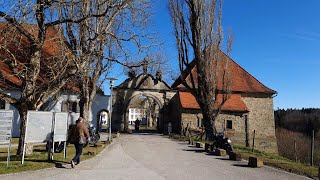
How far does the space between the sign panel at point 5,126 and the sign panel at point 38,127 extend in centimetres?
83

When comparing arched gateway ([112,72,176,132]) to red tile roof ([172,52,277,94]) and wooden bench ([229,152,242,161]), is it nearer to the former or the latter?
red tile roof ([172,52,277,94])

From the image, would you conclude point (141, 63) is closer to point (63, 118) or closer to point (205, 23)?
point (63, 118)

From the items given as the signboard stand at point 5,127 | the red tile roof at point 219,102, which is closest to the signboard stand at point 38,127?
the signboard stand at point 5,127

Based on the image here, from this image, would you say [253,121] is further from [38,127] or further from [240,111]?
[38,127]

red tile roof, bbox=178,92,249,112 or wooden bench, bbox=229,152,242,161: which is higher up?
red tile roof, bbox=178,92,249,112

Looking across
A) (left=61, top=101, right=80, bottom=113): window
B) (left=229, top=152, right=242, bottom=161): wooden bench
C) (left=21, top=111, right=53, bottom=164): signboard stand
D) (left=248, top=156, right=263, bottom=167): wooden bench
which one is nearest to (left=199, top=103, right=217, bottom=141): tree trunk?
(left=61, top=101, right=80, bottom=113): window

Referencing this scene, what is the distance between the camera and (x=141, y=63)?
15.3 m

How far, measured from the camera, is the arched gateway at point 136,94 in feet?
121

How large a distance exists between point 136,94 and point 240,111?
11941 mm

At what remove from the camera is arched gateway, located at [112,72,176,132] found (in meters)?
36.8

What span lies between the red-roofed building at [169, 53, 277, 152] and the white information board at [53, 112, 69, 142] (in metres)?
20.3

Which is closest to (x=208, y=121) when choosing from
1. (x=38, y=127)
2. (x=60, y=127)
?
(x=60, y=127)

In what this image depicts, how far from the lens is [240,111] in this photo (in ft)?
117

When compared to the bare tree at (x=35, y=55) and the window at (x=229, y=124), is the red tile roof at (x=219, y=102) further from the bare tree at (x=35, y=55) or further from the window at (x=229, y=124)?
the bare tree at (x=35, y=55)
